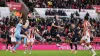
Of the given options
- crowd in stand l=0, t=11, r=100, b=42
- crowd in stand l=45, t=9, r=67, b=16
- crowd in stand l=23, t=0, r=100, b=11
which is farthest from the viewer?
crowd in stand l=23, t=0, r=100, b=11

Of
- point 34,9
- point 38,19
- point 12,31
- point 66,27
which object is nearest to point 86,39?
point 12,31

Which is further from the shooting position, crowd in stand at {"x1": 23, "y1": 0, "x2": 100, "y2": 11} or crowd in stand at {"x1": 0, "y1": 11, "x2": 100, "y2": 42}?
crowd in stand at {"x1": 23, "y1": 0, "x2": 100, "y2": 11}

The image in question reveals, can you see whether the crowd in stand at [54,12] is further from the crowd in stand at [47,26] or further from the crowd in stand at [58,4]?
the crowd in stand at [58,4]

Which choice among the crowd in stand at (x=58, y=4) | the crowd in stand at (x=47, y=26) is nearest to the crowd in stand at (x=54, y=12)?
the crowd in stand at (x=47, y=26)

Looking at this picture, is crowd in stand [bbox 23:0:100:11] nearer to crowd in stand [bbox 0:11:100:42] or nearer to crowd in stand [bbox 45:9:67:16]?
crowd in stand [bbox 45:9:67:16]

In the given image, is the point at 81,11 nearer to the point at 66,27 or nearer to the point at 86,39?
the point at 66,27

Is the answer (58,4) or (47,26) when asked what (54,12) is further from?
(47,26)

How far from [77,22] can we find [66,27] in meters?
3.02

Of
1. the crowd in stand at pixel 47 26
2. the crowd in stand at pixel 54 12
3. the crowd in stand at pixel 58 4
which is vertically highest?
the crowd in stand at pixel 58 4

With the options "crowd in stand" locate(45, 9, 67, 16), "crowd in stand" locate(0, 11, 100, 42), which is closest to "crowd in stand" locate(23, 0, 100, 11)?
"crowd in stand" locate(45, 9, 67, 16)

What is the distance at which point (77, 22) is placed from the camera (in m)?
35.3

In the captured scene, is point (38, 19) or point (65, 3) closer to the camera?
point (38, 19)

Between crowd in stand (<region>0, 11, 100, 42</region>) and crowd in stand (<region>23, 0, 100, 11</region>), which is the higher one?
crowd in stand (<region>23, 0, 100, 11</region>)

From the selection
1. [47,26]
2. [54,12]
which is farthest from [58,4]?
[47,26]
